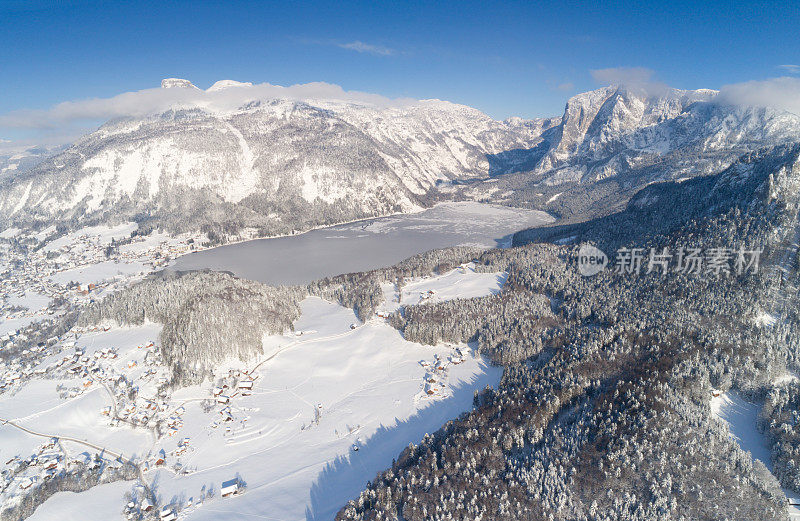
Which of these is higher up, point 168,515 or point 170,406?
point 170,406

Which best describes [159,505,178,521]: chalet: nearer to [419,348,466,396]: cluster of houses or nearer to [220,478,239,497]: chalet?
[220,478,239,497]: chalet

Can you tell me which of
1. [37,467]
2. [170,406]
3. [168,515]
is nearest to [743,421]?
[168,515]

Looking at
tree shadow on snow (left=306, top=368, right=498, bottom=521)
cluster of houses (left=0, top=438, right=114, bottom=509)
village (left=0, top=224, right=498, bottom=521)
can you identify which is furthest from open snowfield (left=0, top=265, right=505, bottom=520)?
cluster of houses (left=0, top=438, right=114, bottom=509)

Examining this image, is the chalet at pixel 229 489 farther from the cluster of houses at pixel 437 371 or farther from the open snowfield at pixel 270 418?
the cluster of houses at pixel 437 371

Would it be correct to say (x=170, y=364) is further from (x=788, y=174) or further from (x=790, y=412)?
(x=788, y=174)

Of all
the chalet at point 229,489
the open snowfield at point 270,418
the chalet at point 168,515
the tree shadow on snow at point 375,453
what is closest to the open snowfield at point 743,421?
the tree shadow on snow at point 375,453

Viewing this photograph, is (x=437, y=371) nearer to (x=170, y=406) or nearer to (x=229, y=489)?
(x=229, y=489)

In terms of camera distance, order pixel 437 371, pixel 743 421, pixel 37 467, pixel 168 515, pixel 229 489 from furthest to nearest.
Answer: pixel 437 371 < pixel 37 467 < pixel 743 421 < pixel 229 489 < pixel 168 515
